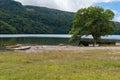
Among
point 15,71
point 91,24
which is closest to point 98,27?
point 91,24

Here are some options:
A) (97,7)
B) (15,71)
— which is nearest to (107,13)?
(97,7)

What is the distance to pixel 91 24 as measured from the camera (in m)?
99.3

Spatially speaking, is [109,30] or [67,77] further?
[109,30]

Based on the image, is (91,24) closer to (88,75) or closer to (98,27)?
(98,27)

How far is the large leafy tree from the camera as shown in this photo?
99.0 metres

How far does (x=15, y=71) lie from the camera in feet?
89.0

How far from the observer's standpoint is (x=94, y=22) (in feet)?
329

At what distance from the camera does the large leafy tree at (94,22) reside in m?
99.0

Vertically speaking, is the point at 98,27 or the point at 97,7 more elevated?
the point at 97,7

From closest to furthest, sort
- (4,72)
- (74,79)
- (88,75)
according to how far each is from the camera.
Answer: (74,79)
(88,75)
(4,72)

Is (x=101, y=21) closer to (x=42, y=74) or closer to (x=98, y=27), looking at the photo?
(x=98, y=27)

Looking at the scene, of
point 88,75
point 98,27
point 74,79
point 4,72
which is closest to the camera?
point 74,79

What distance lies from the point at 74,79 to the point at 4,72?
678cm

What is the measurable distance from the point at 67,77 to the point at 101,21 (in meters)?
77.5
